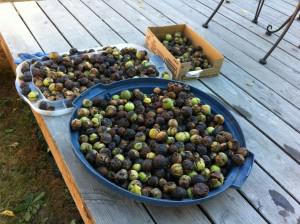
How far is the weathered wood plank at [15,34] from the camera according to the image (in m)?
2.25

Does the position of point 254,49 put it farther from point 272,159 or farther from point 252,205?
point 252,205

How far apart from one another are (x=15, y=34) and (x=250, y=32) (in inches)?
74.4

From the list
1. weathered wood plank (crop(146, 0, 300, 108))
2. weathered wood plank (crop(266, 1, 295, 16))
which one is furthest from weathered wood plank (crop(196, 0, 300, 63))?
weathered wood plank (crop(266, 1, 295, 16))

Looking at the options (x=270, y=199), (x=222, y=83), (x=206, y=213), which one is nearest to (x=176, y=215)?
(x=206, y=213)

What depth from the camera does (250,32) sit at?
288cm

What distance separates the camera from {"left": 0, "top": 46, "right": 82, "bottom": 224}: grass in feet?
6.40

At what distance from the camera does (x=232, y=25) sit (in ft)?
9.66

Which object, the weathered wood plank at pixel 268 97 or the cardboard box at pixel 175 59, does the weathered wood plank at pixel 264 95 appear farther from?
the cardboard box at pixel 175 59

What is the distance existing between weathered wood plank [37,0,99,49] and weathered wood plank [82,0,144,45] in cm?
23

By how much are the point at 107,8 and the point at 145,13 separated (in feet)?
1.07

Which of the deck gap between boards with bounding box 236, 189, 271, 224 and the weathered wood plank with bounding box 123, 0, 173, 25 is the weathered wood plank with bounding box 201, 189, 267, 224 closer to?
the deck gap between boards with bounding box 236, 189, 271, 224

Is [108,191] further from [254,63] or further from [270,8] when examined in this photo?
[270,8]

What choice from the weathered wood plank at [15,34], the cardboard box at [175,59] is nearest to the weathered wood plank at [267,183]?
the cardboard box at [175,59]

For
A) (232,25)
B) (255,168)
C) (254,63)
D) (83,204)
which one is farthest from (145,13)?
(83,204)
